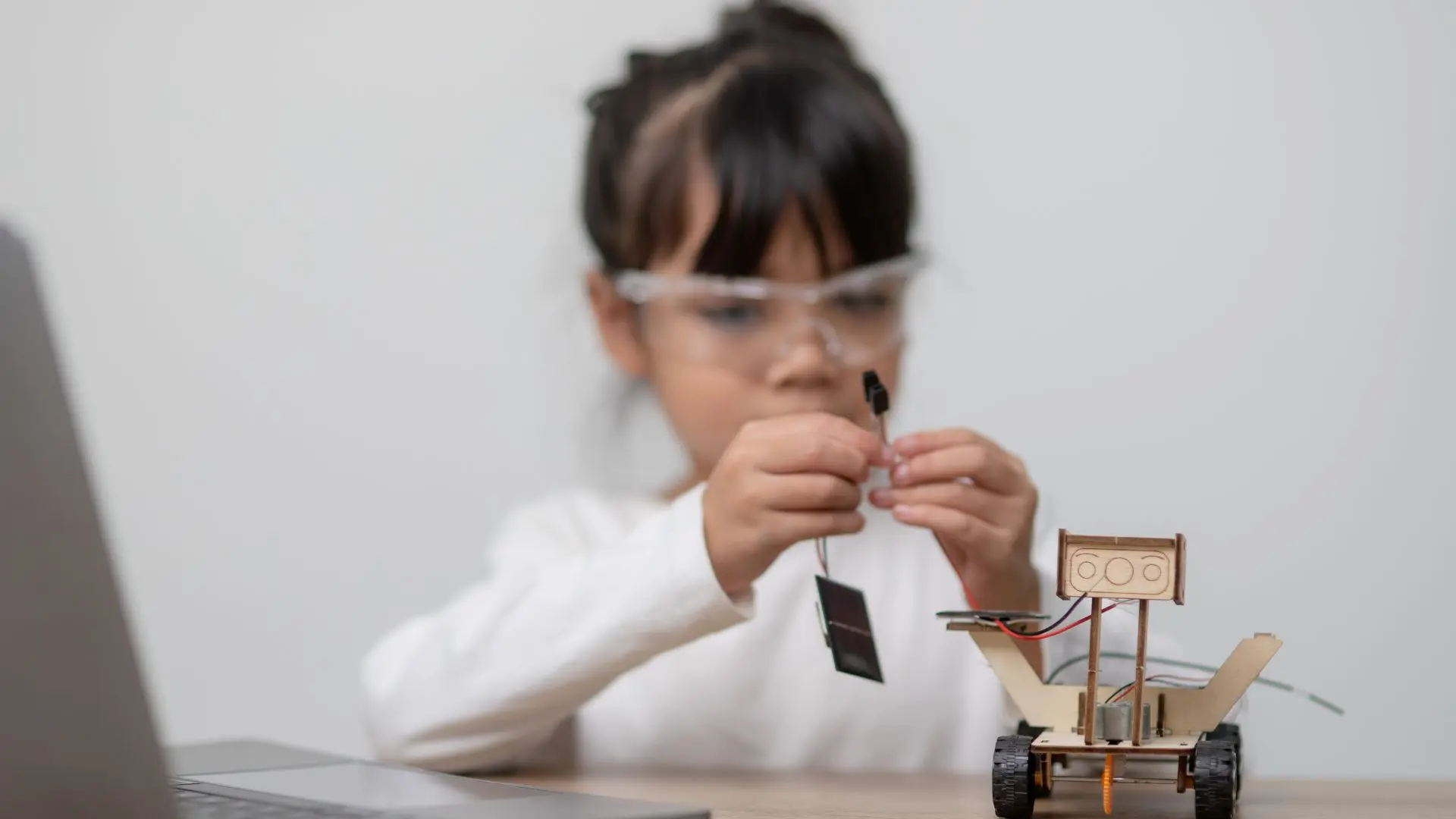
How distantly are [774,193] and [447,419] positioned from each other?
0.75 metres

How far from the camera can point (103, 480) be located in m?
1.88

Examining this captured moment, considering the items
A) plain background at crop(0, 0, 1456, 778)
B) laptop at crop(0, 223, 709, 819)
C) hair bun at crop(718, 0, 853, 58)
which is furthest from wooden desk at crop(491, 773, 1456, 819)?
hair bun at crop(718, 0, 853, 58)

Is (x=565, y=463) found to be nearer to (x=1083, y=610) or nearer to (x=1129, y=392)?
(x=1129, y=392)

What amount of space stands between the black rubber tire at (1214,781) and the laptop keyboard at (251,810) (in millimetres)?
333

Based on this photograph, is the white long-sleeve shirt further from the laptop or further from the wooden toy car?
the laptop

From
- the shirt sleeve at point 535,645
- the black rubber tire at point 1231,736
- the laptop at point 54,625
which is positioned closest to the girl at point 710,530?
the shirt sleeve at point 535,645

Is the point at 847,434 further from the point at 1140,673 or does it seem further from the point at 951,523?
the point at 1140,673

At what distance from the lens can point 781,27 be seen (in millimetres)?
1465

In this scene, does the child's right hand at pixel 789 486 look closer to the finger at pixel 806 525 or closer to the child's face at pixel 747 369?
the finger at pixel 806 525

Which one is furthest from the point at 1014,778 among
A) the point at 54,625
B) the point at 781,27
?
the point at 781,27

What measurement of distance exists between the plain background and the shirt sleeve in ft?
2.01

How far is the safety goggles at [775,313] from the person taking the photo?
3.84ft

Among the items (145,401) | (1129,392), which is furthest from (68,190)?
(1129,392)

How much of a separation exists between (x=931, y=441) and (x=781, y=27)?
74cm
